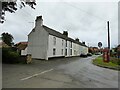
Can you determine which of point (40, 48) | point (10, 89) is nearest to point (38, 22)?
point (40, 48)

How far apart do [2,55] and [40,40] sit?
1199 cm

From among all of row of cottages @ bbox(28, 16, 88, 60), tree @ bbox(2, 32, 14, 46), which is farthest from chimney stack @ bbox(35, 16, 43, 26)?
tree @ bbox(2, 32, 14, 46)

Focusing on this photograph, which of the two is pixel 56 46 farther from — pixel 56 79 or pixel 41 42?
pixel 56 79

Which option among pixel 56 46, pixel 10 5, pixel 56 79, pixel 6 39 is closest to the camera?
pixel 56 79

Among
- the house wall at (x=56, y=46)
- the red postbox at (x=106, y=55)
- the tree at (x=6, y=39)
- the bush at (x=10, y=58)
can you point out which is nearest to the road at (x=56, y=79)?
the bush at (x=10, y=58)

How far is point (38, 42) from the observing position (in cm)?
3300

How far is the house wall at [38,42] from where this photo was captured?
31.5 m

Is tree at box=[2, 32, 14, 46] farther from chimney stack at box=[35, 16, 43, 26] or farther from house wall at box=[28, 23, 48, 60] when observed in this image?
chimney stack at box=[35, 16, 43, 26]

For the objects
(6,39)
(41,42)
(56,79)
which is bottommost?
(56,79)

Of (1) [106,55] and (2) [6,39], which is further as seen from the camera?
(2) [6,39]

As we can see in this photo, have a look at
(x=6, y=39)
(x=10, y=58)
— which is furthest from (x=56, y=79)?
(x=6, y=39)

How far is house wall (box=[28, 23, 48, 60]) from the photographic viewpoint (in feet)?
103

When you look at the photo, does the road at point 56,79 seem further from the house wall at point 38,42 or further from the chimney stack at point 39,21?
the chimney stack at point 39,21

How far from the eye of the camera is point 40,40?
107ft
